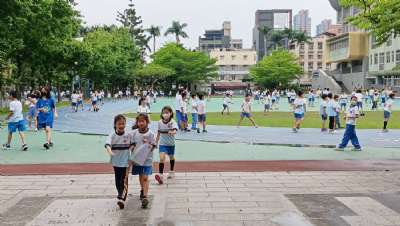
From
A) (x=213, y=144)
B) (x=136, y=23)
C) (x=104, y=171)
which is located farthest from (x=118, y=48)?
(x=104, y=171)

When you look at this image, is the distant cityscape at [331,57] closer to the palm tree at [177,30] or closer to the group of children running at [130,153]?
the palm tree at [177,30]

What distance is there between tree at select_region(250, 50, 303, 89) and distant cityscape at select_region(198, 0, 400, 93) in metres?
7.14

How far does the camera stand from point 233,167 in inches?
446

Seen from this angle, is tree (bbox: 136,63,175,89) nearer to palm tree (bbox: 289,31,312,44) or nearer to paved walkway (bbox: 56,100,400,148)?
palm tree (bbox: 289,31,312,44)

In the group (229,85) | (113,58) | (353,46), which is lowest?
(229,85)

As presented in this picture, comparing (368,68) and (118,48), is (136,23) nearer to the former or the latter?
(118,48)

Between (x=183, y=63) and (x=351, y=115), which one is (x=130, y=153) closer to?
(x=351, y=115)

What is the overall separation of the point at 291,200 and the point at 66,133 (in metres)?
13.6

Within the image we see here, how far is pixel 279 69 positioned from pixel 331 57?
38.4 feet

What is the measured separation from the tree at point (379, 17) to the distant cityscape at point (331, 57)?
62.1ft

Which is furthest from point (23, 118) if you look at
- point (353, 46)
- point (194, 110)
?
point (353, 46)

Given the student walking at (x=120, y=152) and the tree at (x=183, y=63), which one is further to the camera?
the tree at (x=183, y=63)

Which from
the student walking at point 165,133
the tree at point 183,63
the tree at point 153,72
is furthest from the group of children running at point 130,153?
the tree at point 183,63

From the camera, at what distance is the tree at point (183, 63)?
8588cm
